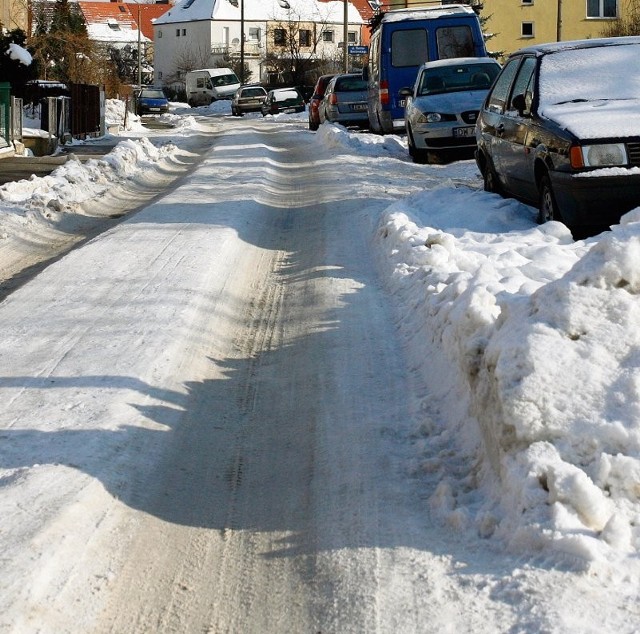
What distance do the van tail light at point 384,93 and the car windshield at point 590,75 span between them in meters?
12.4

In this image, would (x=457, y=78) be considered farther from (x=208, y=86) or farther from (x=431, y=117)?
(x=208, y=86)

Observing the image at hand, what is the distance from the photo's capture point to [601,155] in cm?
884

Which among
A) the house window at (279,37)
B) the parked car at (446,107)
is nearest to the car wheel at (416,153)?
the parked car at (446,107)

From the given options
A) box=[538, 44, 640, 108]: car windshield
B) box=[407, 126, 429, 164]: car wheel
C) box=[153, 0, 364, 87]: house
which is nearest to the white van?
box=[153, 0, 364, 87]: house

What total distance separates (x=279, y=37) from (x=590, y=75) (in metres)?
85.6

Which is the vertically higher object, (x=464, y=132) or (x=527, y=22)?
(x=527, y=22)

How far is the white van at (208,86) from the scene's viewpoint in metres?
71.9

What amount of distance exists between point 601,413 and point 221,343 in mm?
3311

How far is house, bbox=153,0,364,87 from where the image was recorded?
94562 millimetres

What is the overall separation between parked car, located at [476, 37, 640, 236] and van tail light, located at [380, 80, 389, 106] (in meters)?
10.9

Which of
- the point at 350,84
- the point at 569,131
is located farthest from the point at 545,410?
the point at 350,84

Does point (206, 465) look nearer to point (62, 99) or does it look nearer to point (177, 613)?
point (177, 613)

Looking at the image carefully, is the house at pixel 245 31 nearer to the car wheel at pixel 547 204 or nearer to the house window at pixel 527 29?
the house window at pixel 527 29

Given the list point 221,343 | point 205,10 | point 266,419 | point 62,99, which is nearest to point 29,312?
point 221,343
